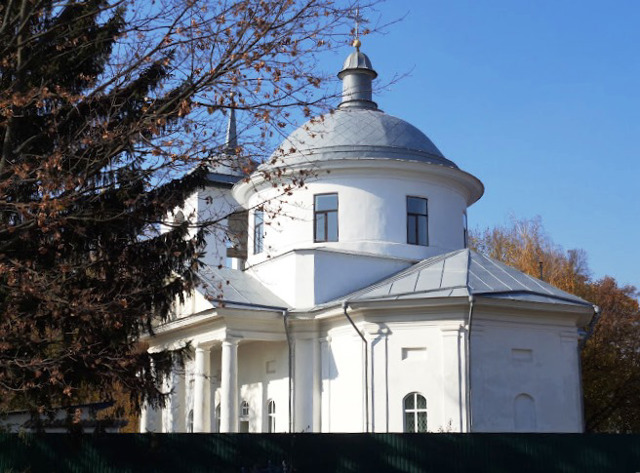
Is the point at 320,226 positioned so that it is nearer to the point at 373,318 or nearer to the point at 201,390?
the point at 373,318

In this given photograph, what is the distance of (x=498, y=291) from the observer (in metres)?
20.0

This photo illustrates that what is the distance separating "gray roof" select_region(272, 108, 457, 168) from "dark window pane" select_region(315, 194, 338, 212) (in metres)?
1.05

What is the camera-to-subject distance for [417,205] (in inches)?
975

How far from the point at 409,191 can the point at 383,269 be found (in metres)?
2.40

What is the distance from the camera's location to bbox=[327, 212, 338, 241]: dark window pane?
24422mm

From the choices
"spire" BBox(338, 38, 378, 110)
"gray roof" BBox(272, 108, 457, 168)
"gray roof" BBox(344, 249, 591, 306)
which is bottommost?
"gray roof" BBox(344, 249, 591, 306)

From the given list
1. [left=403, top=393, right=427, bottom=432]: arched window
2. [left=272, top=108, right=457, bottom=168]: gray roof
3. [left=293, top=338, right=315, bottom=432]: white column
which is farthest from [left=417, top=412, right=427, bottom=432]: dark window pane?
[left=272, top=108, right=457, bottom=168]: gray roof

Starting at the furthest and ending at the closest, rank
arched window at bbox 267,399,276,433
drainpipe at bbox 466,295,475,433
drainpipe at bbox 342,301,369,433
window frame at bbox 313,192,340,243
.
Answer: window frame at bbox 313,192,340,243, arched window at bbox 267,399,276,433, drainpipe at bbox 342,301,369,433, drainpipe at bbox 466,295,475,433

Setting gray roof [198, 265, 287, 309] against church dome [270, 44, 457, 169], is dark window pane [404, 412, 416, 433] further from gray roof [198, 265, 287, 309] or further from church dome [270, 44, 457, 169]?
church dome [270, 44, 457, 169]

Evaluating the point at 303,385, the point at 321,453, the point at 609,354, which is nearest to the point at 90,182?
the point at 321,453

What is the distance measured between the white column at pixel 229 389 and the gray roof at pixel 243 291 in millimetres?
1083

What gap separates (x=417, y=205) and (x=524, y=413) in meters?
7.07

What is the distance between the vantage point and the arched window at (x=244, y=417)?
2416cm

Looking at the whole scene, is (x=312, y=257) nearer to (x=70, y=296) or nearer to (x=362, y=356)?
(x=362, y=356)
